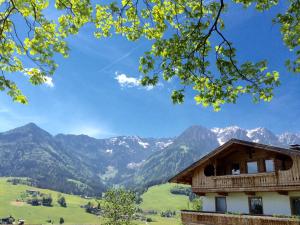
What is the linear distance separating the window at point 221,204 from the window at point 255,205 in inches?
114

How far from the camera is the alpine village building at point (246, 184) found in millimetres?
27719

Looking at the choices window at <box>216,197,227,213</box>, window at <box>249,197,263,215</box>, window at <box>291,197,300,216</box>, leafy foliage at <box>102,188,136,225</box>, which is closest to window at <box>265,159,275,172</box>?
window at <box>249,197,263,215</box>

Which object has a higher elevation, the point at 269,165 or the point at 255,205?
the point at 269,165

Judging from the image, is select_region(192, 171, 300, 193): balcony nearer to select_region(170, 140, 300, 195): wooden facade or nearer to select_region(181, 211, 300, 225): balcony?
select_region(170, 140, 300, 195): wooden facade

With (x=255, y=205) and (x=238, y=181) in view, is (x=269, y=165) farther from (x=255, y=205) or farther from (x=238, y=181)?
(x=255, y=205)

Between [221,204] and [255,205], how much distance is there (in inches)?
148

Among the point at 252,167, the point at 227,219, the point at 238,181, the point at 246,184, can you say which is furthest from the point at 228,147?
the point at 227,219

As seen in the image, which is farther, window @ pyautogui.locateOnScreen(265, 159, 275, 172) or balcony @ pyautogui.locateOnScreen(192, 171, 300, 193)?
window @ pyautogui.locateOnScreen(265, 159, 275, 172)

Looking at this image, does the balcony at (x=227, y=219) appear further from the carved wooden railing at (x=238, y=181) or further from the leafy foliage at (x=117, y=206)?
the leafy foliage at (x=117, y=206)

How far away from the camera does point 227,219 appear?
97.2 feet

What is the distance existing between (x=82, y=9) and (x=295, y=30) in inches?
277

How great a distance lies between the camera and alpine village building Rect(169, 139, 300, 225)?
27.7m

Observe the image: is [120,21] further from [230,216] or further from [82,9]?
[230,216]

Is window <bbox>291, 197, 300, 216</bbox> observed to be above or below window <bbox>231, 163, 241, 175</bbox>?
below
